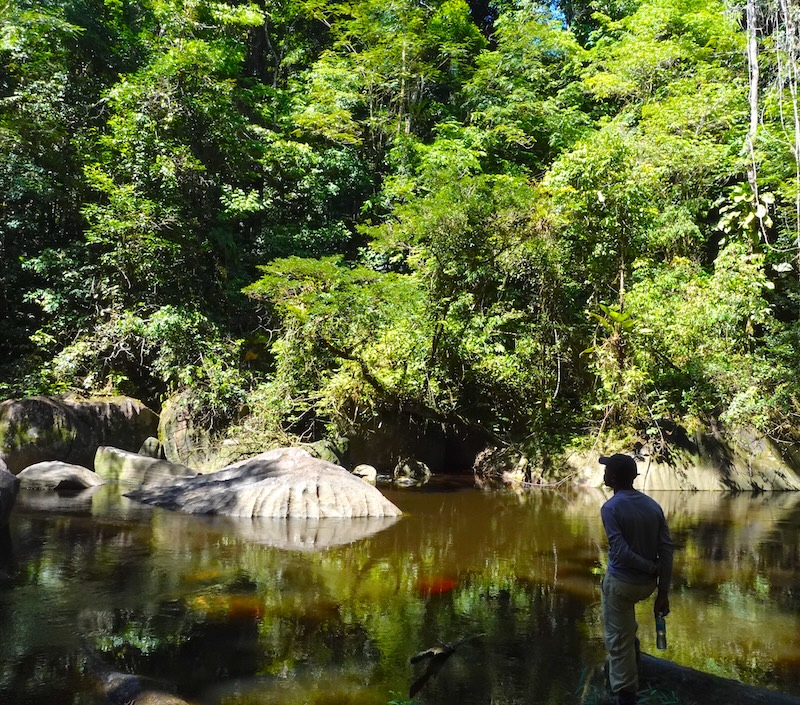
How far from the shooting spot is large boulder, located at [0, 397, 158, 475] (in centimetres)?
1174

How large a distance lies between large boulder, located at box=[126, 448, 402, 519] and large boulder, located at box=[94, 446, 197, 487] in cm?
115

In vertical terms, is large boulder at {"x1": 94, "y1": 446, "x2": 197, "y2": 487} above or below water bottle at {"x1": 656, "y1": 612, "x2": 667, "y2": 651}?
above

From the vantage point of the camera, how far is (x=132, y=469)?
11828mm

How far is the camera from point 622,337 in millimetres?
12906

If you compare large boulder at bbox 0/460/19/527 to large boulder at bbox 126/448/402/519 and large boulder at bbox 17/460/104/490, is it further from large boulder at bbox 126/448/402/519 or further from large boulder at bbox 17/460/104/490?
large boulder at bbox 17/460/104/490

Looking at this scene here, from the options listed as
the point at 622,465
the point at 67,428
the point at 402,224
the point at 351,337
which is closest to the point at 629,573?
the point at 622,465

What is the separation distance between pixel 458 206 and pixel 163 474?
7045 millimetres

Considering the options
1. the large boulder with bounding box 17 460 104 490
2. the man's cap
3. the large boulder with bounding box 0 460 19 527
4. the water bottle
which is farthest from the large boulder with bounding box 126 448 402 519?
the man's cap

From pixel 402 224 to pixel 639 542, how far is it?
10.5 metres

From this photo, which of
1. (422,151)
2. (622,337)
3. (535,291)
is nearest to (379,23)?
(422,151)

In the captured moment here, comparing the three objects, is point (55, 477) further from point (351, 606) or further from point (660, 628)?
point (660, 628)

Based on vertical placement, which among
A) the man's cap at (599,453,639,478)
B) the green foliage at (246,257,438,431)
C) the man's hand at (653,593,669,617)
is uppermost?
the green foliage at (246,257,438,431)

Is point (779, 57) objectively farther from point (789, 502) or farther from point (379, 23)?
point (379, 23)

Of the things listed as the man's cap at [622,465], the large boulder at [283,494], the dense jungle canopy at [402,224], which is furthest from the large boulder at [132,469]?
the man's cap at [622,465]
